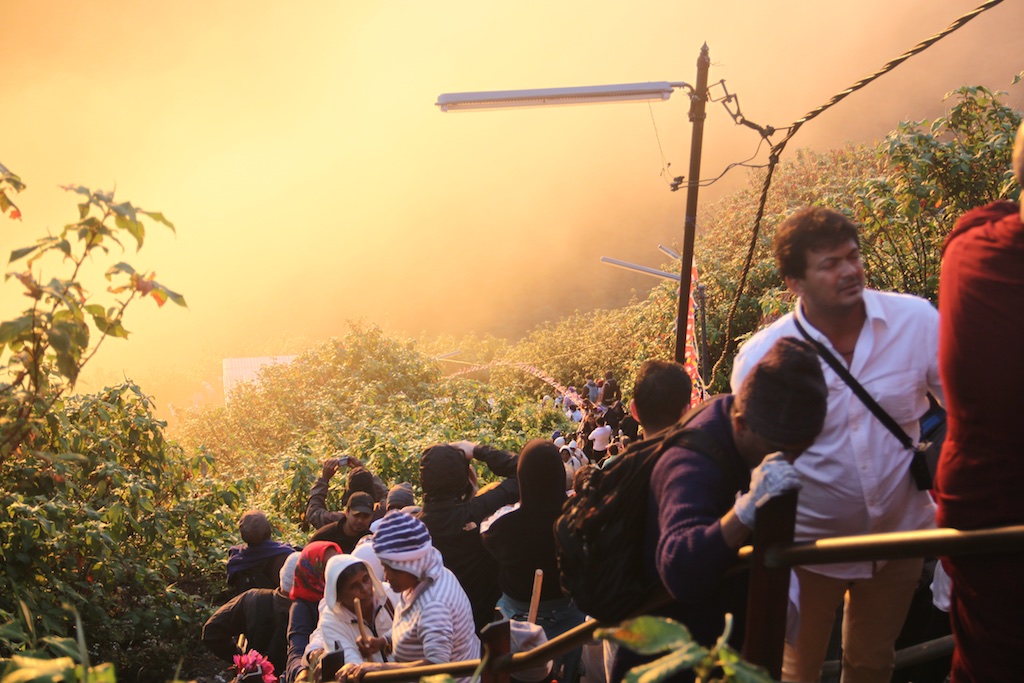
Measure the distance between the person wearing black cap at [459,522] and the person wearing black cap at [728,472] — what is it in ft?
8.43

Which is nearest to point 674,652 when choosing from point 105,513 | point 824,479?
point 824,479

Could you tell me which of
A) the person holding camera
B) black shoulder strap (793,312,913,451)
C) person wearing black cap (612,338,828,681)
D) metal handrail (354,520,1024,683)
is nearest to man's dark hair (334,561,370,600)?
the person holding camera

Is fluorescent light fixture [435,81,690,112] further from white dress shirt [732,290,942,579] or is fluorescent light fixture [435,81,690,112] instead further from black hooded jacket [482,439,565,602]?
white dress shirt [732,290,942,579]

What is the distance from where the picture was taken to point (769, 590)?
197cm

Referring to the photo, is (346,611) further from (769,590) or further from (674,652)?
(674,652)

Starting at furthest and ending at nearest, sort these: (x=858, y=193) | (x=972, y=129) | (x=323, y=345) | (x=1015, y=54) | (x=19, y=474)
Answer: (x=1015, y=54), (x=323, y=345), (x=858, y=193), (x=972, y=129), (x=19, y=474)

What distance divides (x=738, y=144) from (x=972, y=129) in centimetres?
6050

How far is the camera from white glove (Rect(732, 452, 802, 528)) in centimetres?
191

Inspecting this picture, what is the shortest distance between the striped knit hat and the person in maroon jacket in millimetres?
2010

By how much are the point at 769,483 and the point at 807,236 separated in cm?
111

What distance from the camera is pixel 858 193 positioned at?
33.7ft

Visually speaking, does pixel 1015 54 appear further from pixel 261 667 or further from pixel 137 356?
pixel 137 356

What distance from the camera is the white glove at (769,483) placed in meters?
1.91

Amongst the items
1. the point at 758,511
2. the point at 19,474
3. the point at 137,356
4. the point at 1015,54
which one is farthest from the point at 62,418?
the point at 137,356
